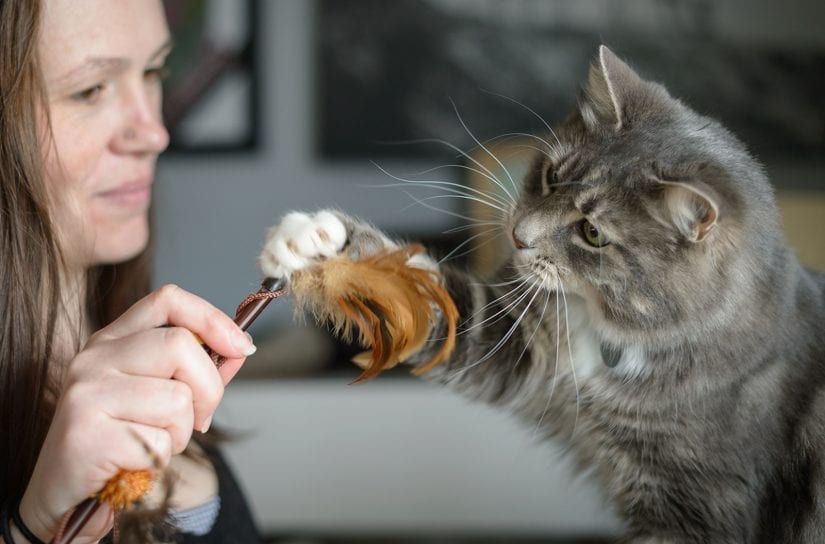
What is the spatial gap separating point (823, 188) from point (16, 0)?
3500mm

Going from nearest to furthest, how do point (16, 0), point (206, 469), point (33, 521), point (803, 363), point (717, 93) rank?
1. point (33, 521)
2. point (16, 0)
3. point (803, 363)
4. point (206, 469)
5. point (717, 93)

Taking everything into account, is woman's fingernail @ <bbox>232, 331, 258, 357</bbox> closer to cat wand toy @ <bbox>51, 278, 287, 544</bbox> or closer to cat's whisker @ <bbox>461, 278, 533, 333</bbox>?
cat wand toy @ <bbox>51, 278, 287, 544</bbox>

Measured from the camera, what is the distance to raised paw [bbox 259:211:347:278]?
943 mm

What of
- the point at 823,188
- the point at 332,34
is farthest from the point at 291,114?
the point at 823,188

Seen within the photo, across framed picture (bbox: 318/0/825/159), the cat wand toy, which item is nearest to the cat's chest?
the cat wand toy

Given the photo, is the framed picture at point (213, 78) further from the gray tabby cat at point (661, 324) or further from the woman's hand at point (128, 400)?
the woman's hand at point (128, 400)

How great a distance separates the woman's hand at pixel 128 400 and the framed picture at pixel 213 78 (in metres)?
3.01

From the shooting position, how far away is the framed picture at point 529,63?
3.59 meters

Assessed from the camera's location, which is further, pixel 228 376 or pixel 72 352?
pixel 72 352

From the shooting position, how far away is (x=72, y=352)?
1.12 m

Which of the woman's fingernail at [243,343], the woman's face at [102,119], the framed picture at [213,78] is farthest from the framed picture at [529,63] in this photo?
the woman's fingernail at [243,343]

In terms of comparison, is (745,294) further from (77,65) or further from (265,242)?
(77,65)

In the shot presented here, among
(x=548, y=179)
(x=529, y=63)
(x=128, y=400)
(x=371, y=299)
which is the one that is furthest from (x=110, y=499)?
(x=529, y=63)

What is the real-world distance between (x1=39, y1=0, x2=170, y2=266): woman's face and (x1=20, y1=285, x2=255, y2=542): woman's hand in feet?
1.20
